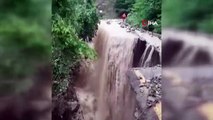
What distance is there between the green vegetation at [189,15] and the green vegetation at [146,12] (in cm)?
188

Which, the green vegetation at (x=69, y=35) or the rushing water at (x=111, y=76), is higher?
the green vegetation at (x=69, y=35)

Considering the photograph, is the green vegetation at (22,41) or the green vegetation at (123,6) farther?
the green vegetation at (123,6)

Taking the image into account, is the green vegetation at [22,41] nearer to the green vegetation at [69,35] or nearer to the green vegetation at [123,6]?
the green vegetation at [69,35]

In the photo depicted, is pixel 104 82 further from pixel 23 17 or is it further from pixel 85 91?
pixel 23 17

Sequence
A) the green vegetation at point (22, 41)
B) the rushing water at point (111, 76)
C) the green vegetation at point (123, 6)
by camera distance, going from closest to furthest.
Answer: the green vegetation at point (22, 41) < the green vegetation at point (123, 6) < the rushing water at point (111, 76)

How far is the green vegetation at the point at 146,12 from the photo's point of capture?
317 centimetres

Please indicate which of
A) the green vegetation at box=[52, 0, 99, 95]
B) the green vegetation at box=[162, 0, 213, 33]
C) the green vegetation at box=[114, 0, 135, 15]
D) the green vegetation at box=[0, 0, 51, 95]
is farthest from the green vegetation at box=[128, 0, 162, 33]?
the green vegetation at box=[0, 0, 51, 95]

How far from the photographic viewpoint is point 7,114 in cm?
123

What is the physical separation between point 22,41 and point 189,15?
1.88 ft

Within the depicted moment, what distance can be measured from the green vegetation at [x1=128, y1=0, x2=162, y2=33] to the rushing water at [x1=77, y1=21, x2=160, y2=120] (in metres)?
0.17

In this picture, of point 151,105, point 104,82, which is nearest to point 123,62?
point 104,82

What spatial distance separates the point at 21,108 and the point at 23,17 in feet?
1.01

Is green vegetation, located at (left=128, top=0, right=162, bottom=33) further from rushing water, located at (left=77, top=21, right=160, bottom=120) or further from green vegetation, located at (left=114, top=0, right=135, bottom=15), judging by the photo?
rushing water, located at (left=77, top=21, right=160, bottom=120)

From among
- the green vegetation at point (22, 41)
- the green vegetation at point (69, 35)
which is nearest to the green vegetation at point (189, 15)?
the green vegetation at point (22, 41)
